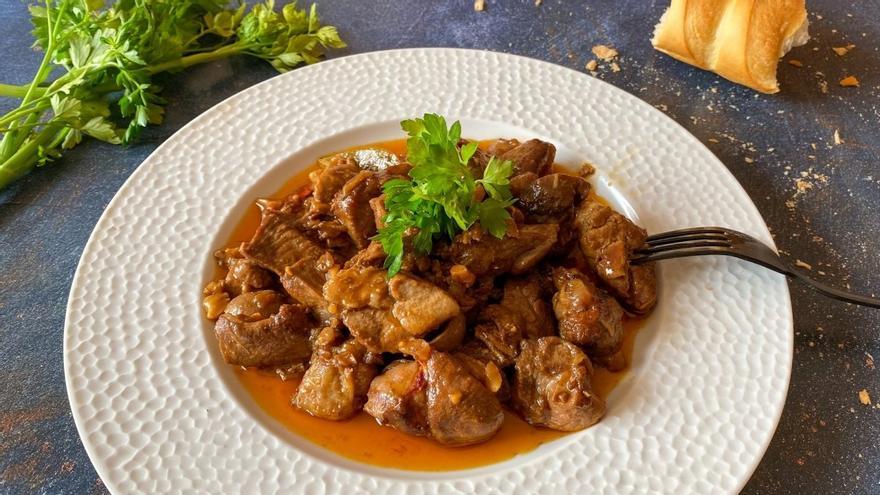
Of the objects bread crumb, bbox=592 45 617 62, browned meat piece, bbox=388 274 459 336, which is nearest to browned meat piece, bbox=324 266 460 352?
browned meat piece, bbox=388 274 459 336

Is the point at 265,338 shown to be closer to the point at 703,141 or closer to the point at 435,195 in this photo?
the point at 435,195

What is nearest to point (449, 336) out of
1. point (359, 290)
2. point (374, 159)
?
point (359, 290)

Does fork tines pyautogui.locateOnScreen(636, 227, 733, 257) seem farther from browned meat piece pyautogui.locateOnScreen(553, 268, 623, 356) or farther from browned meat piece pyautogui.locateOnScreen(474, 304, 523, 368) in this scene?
browned meat piece pyautogui.locateOnScreen(474, 304, 523, 368)

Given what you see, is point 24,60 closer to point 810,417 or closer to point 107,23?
point 107,23

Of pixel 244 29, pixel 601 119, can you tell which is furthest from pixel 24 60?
pixel 601 119

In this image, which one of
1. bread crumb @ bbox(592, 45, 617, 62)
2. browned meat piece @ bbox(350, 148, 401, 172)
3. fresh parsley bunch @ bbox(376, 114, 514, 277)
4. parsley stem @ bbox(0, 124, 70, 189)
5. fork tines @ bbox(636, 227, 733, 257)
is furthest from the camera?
bread crumb @ bbox(592, 45, 617, 62)

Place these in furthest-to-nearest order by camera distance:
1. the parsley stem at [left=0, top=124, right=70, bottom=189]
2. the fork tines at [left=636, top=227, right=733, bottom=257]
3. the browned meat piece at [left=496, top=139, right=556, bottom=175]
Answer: the parsley stem at [left=0, top=124, right=70, bottom=189] → the browned meat piece at [left=496, top=139, right=556, bottom=175] → the fork tines at [left=636, top=227, right=733, bottom=257]

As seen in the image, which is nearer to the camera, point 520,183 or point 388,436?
point 388,436

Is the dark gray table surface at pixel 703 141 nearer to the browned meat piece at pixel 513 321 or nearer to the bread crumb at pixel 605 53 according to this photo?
the bread crumb at pixel 605 53
